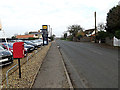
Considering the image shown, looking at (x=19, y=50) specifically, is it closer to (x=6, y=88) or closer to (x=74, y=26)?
(x=6, y=88)

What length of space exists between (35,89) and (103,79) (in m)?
2.65

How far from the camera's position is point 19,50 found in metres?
4.14

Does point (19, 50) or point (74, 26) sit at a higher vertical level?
point (74, 26)

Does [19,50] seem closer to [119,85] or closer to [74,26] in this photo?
[119,85]

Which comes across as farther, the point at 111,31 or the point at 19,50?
the point at 111,31

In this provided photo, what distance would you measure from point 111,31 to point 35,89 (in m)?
24.4

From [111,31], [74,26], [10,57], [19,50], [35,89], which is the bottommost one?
[35,89]

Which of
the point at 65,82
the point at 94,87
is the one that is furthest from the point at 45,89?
the point at 94,87

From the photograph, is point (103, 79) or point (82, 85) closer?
point (82, 85)

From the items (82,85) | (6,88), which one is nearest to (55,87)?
(82,85)

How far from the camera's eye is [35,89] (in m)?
3.35

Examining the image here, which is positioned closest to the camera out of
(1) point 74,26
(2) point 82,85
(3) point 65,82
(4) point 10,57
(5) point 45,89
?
(5) point 45,89

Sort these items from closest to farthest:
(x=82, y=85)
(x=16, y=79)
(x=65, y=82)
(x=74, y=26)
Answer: (x=82, y=85)
(x=65, y=82)
(x=16, y=79)
(x=74, y=26)

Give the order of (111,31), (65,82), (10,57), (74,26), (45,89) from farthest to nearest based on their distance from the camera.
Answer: (74,26) < (111,31) < (10,57) < (65,82) < (45,89)
